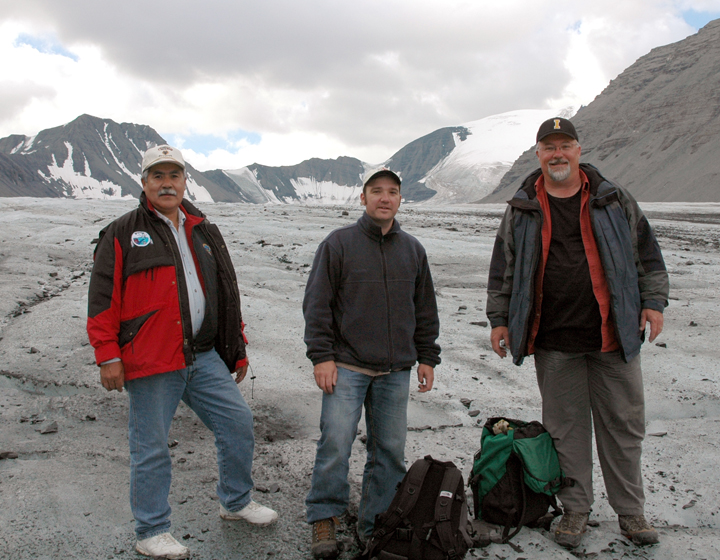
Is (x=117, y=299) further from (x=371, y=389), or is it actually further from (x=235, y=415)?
(x=371, y=389)

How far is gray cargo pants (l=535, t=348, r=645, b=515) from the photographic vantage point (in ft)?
12.1

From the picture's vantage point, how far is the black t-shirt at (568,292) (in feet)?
12.1

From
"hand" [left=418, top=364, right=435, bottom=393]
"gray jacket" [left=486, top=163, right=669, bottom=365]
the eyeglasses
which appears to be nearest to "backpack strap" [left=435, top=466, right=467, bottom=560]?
"hand" [left=418, top=364, right=435, bottom=393]

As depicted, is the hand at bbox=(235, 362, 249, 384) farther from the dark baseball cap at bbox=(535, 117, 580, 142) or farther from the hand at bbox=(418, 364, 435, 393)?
the dark baseball cap at bbox=(535, 117, 580, 142)

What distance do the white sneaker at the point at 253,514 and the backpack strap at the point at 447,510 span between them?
1175 mm

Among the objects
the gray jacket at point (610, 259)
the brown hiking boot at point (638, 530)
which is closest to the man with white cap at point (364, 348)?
the gray jacket at point (610, 259)

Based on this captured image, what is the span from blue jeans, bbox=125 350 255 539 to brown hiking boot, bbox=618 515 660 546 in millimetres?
2523

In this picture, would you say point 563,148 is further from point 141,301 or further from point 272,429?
point 272,429

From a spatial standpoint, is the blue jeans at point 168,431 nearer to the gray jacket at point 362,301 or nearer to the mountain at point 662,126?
the gray jacket at point 362,301

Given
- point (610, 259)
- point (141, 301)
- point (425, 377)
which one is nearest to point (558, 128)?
point (610, 259)

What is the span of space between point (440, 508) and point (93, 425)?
3484mm

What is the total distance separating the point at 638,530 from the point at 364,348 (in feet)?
7.09

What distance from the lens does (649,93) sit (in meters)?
126

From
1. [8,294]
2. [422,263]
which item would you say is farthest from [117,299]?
[8,294]
